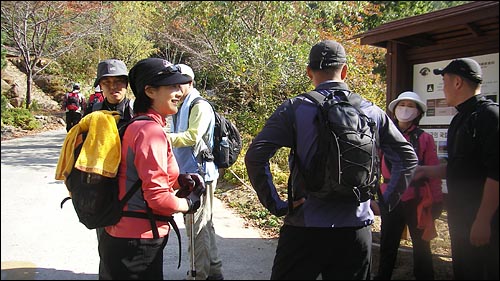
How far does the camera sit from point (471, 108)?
6.55ft

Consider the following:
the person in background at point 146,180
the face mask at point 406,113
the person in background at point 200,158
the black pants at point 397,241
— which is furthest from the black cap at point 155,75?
the black pants at point 397,241

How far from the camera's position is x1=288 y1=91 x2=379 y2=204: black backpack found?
72.9 inches

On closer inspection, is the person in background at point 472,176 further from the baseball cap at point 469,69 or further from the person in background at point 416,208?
the person in background at point 416,208

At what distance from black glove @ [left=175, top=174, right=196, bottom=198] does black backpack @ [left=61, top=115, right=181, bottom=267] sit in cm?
35

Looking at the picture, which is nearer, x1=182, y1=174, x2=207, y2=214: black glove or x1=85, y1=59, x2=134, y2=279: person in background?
x1=182, y1=174, x2=207, y2=214: black glove

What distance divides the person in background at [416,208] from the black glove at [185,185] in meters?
1.27

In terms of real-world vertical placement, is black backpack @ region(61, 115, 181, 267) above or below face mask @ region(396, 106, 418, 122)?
below

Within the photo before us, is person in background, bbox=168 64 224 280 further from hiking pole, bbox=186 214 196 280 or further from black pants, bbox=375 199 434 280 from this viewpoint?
black pants, bbox=375 199 434 280

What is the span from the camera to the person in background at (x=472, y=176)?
171 cm

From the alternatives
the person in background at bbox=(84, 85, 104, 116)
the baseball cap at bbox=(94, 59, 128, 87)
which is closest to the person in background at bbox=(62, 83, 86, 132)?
the person in background at bbox=(84, 85, 104, 116)

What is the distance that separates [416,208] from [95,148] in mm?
2222

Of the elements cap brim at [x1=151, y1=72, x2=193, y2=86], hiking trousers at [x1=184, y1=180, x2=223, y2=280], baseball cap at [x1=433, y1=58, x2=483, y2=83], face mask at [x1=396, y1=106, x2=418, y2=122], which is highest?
baseball cap at [x1=433, y1=58, x2=483, y2=83]

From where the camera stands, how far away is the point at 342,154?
72.7 inches

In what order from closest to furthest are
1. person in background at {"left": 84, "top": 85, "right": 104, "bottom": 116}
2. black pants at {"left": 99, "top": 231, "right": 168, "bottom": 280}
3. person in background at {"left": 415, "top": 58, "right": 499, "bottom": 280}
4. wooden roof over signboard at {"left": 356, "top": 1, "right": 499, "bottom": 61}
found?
person in background at {"left": 415, "top": 58, "right": 499, "bottom": 280}, black pants at {"left": 99, "top": 231, "right": 168, "bottom": 280}, wooden roof over signboard at {"left": 356, "top": 1, "right": 499, "bottom": 61}, person in background at {"left": 84, "top": 85, "right": 104, "bottom": 116}
